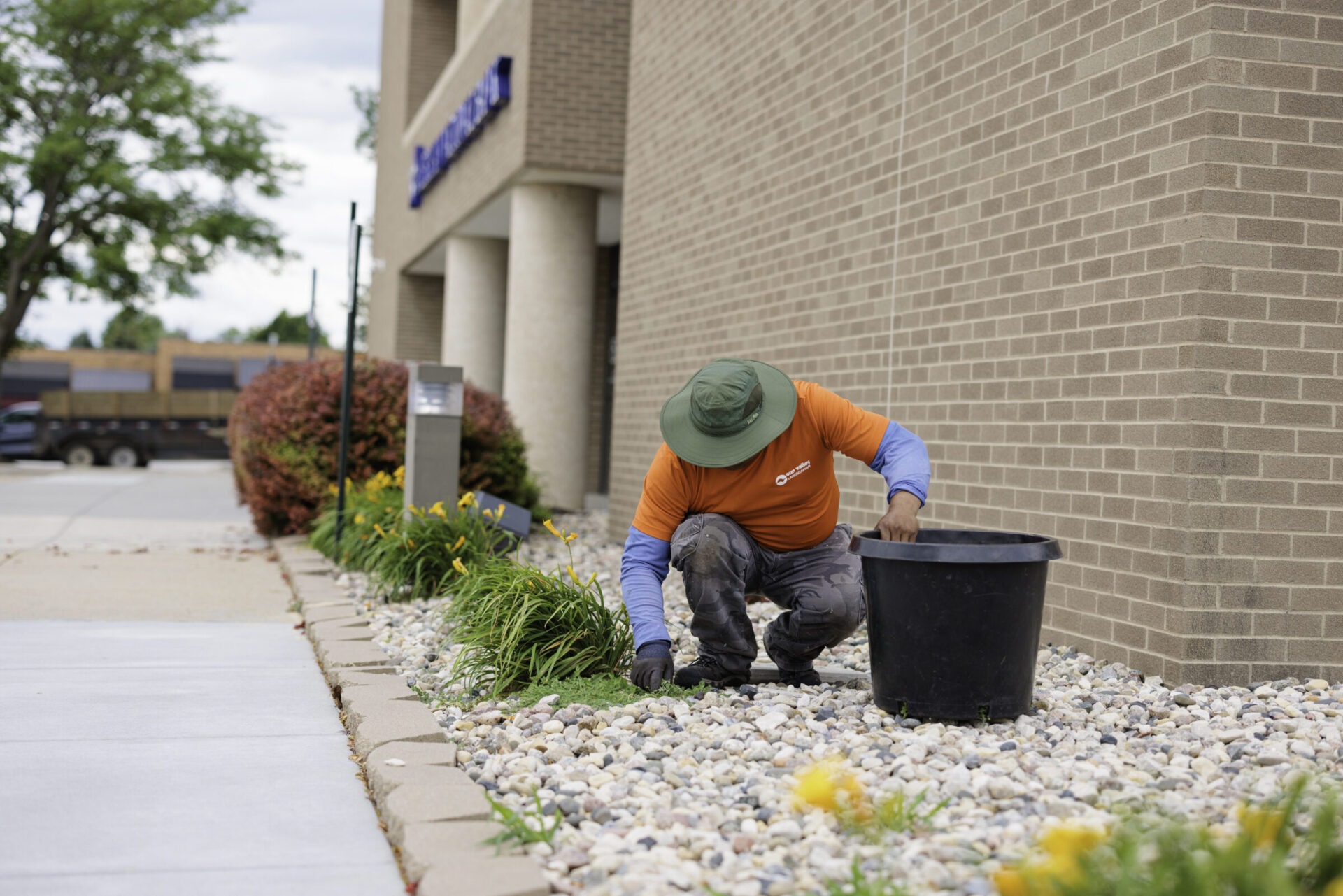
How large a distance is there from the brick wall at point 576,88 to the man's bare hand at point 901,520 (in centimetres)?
937

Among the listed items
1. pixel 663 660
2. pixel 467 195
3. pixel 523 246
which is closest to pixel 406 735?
pixel 663 660

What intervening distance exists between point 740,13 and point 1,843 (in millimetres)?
7409

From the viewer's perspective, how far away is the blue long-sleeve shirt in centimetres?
423

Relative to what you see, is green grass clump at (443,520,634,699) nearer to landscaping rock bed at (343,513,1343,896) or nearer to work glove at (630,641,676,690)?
landscaping rock bed at (343,513,1343,896)

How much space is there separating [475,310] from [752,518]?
45.1ft

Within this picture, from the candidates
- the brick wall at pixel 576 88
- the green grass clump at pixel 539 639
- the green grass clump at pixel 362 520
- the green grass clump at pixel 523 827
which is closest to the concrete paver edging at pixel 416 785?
the green grass clump at pixel 523 827

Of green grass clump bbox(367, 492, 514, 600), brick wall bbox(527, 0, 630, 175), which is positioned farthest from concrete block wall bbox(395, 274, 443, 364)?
green grass clump bbox(367, 492, 514, 600)

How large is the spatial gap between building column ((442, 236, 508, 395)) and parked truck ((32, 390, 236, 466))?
11.3 m

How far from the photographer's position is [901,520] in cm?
411

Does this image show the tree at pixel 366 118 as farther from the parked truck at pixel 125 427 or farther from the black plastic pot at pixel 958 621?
the black plastic pot at pixel 958 621

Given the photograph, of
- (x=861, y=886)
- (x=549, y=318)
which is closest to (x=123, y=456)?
(x=549, y=318)

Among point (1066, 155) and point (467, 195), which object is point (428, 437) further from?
point (467, 195)

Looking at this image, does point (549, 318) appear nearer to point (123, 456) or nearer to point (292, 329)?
point (123, 456)

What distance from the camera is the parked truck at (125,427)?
2591cm
